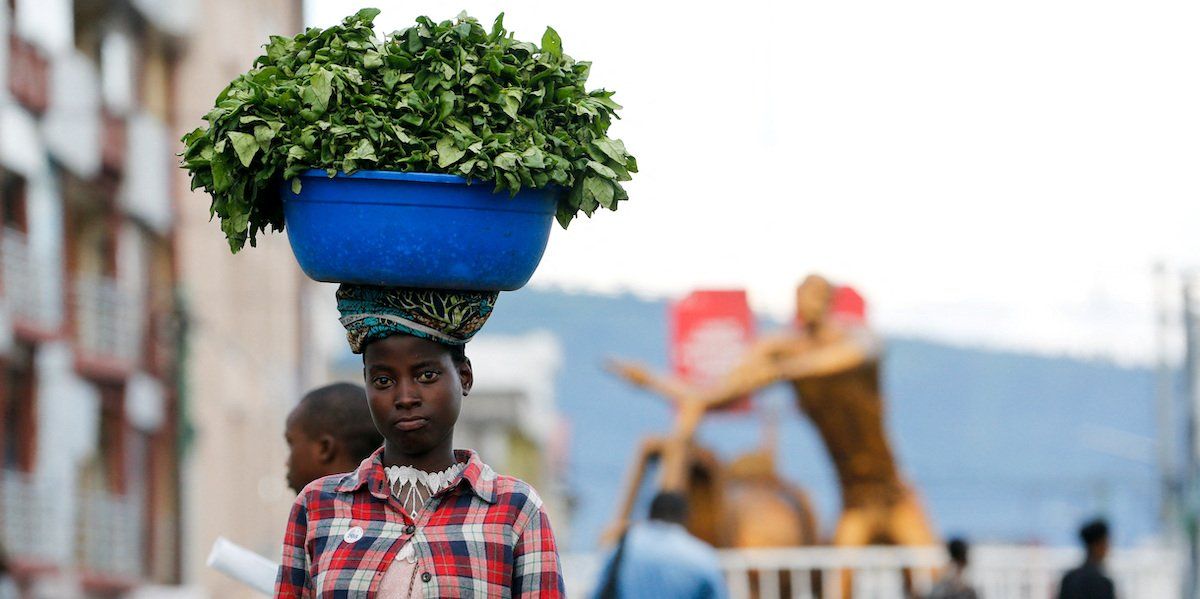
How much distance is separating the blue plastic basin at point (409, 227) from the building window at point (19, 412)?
15402 millimetres

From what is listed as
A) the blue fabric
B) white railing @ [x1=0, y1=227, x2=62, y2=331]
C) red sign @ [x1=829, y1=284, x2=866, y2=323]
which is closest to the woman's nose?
the blue fabric

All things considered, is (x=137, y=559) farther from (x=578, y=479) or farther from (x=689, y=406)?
(x=578, y=479)

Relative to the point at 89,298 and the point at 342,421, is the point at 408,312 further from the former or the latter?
the point at 89,298

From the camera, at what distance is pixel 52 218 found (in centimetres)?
1877

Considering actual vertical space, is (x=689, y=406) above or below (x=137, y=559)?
above

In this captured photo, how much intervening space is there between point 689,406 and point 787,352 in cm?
114

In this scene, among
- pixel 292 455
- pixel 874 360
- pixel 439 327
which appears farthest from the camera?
pixel 874 360

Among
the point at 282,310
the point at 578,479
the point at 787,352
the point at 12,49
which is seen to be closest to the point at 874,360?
the point at 787,352

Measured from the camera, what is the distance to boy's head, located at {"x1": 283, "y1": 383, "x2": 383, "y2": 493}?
4176 millimetres

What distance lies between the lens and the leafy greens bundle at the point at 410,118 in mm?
3061

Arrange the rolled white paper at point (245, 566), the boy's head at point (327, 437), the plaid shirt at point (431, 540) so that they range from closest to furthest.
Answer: the plaid shirt at point (431, 540), the rolled white paper at point (245, 566), the boy's head at point (327, 437)

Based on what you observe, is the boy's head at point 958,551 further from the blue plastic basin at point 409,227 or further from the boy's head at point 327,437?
the blue plastic basin at point 409,227

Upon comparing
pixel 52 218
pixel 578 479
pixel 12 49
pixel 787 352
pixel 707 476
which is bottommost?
pixel 578 479

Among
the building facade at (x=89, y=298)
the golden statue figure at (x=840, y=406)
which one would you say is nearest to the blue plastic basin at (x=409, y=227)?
the golden statue figure at (x=840, y=406)
